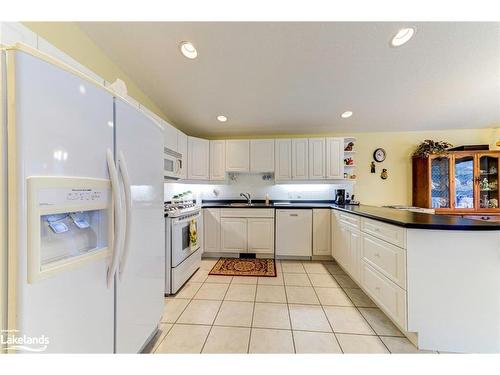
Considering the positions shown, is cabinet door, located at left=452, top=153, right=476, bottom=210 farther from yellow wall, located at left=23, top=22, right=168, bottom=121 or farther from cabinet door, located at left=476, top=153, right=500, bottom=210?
yellow wall, located at left=23, top=22, right=168, bottom=121

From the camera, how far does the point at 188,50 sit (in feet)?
6.92

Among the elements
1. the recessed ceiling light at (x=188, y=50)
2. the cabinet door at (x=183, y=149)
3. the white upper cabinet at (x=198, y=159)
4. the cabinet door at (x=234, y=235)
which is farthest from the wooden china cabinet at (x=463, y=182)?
the cabinet door at (x=183, y=149)

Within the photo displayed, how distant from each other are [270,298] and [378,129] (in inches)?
135

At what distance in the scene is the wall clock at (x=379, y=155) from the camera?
3.75 meters

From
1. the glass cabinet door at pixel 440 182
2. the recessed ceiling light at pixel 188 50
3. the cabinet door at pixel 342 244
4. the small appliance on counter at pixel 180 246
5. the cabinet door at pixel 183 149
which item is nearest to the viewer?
the recessed ceiling light at pixel 188 50

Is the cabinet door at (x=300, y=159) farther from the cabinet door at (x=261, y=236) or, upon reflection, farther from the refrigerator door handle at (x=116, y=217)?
the refrigerator door handle at (x=116, y=217)

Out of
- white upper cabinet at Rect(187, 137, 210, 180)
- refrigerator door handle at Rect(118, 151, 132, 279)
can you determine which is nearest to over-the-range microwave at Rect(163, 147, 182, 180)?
white upper cabinet at Rect(187, 137, 210, 180)

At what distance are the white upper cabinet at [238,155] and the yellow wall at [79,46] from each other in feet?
5.75

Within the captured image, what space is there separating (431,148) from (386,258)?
284 cm

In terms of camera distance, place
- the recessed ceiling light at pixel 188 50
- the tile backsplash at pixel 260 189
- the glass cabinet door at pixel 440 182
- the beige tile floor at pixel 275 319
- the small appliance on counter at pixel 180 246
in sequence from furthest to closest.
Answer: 1. the tile backsplash at pixel 260 189
2. the glass cabinet door at pixel 440 182
3. the small appliance on counter at pixel 180 246
4. the recessed ceiling light at pixel 188 50
5. the beige tile floor at pixel 275 319

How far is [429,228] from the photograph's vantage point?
141 cm

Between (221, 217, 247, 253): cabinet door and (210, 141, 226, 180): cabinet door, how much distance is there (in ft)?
2.79

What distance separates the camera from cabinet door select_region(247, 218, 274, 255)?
3.34m
